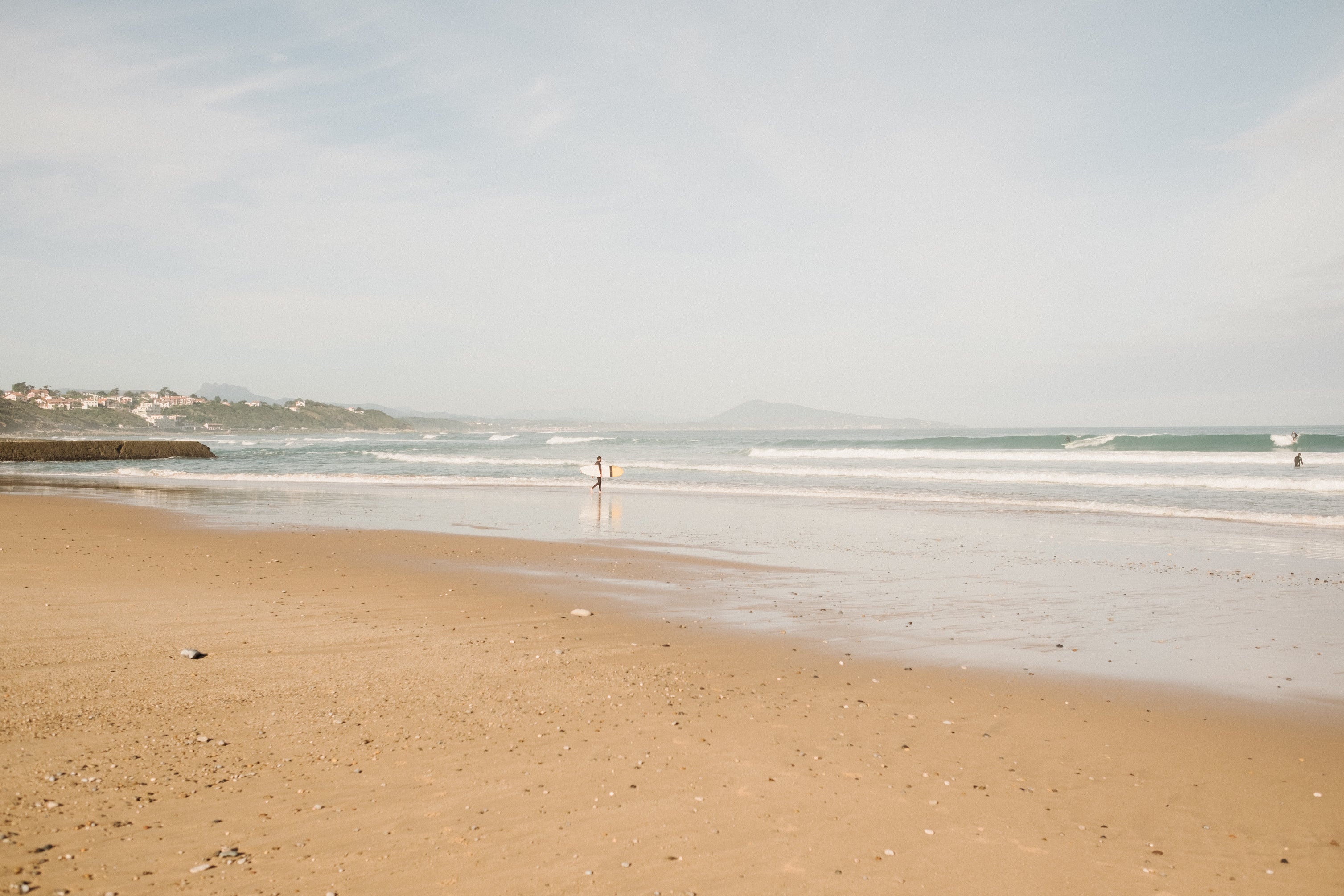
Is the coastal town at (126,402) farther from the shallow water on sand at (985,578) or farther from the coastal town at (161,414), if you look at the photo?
the shallow water on sand at (985,578)

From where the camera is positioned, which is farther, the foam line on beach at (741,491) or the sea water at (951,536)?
the foam line on beach at (741,491)

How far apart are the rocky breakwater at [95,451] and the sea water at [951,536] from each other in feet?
16.9

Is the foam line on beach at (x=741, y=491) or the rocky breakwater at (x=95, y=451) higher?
the rocky breakwater at (x=95, y=451)

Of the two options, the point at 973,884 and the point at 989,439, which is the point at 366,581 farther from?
the point at 989,439

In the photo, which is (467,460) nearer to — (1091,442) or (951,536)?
(951,536)

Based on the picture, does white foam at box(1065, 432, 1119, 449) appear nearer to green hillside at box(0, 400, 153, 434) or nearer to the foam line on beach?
the foam line on beach

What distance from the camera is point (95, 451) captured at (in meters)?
48.1

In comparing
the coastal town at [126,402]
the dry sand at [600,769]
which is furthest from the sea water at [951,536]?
the coastal town at [126,402]

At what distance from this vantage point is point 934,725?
5.66m

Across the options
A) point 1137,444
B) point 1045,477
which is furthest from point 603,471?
point 1137,444

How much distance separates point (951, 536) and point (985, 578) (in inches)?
185

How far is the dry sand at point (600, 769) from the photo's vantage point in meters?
3.71

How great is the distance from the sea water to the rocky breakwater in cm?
515

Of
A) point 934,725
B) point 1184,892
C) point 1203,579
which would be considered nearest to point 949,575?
point 1203,579
